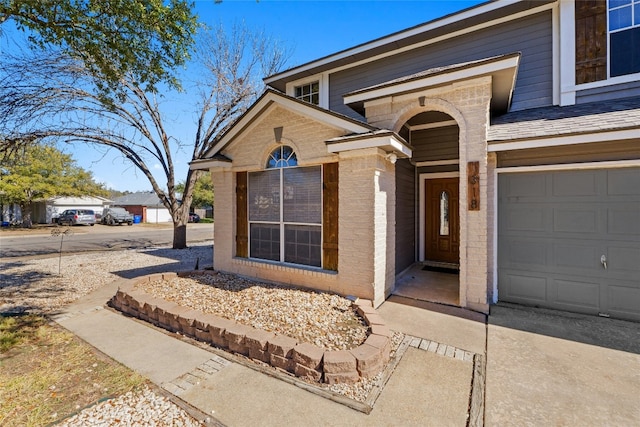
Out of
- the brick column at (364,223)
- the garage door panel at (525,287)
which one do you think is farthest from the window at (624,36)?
the brick column at (364,223)

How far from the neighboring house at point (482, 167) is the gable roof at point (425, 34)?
0.14ft

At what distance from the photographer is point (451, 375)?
328cm

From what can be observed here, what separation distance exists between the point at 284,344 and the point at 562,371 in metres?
3.32

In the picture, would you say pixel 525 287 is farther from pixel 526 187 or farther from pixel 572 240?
pixel 526 187

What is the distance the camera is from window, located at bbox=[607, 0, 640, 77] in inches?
222

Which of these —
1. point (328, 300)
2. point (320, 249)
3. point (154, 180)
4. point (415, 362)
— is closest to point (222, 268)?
point (320, 249)

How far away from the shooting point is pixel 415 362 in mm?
3539

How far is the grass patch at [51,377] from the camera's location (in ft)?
9.23

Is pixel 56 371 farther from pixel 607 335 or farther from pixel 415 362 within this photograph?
pixel 607 335

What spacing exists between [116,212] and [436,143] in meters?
36.2

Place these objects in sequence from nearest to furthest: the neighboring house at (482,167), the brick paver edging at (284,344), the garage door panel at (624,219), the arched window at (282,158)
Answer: the brick paver edging at (284,344) → the garage door panel at (624,219) → the neighboring house at (482,167) → the arched window at (282,158)

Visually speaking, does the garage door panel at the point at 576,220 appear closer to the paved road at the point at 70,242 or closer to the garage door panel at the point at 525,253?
the garage door panel at the point at 525,253

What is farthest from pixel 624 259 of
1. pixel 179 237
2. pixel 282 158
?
pixel 179 237

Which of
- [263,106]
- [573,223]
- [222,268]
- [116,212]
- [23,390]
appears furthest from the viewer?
[116,212]
